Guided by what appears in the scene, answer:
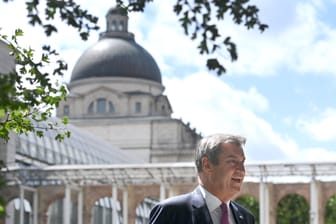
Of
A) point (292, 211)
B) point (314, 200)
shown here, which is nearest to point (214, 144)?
point (314, 200)

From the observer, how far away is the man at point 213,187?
21.7ft

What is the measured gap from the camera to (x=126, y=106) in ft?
366

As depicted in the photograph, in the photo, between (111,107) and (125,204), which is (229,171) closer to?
(125,204)

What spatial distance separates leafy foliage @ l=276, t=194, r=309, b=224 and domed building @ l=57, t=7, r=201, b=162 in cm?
2654

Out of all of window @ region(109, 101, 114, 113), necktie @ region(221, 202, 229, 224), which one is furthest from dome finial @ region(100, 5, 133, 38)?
necktie @ region(221, 202, 229, 224)

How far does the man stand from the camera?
661cm

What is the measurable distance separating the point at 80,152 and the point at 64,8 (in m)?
68.3

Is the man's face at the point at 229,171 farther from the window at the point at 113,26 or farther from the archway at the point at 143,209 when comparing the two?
the window at the point at 113,26

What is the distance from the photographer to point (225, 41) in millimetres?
5777

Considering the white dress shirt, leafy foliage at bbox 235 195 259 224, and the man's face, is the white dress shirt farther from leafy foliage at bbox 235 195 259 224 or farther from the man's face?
leafy foliage at bbox 235 195 259 224

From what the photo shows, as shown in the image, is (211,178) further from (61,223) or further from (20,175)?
(61,223)

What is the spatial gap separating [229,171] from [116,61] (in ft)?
352

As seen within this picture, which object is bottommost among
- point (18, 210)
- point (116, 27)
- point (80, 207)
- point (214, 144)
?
point (214, 144)

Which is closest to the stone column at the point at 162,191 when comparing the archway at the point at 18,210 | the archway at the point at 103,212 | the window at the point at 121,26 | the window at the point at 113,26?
the archway at the point at 18,210
